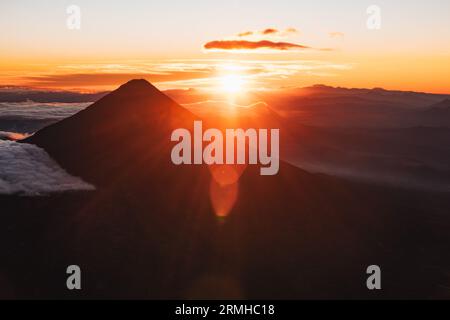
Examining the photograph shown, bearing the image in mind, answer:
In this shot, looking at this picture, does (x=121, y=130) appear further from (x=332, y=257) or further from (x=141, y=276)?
(x=332, y=257)

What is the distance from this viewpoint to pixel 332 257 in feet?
172

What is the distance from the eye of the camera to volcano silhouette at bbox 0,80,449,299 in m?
44.4

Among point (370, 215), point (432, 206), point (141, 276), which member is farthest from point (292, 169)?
point (432, 206)

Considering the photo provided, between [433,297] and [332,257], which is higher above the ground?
[332,257]

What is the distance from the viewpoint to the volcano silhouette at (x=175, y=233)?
4441cm

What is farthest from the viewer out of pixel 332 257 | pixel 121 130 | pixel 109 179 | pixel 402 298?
pixel 121 130

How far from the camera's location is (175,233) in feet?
167

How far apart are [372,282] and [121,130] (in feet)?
Answer: 134
